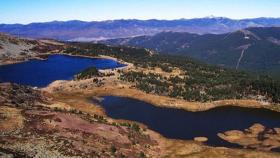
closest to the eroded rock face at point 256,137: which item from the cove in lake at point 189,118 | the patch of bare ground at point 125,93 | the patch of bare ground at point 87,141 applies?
the cove in lake at point 189,118

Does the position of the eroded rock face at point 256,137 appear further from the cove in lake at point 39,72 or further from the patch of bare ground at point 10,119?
the cove in lake at point 39,72

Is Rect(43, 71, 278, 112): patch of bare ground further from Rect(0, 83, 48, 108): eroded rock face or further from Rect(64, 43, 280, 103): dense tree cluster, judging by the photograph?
Rect(0, 83, 48, 108): eroded rock face

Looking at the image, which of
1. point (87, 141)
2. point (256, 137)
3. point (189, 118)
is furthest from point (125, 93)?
point (87, 141)

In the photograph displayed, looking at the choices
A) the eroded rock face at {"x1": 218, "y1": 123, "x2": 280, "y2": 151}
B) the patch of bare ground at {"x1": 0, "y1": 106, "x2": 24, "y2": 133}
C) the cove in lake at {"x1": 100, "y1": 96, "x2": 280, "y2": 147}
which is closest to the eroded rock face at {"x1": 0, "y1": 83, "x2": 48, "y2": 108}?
the patch of bare ground at {"x1": 0, "y1": 106, "x2": 24, "y2": 133}

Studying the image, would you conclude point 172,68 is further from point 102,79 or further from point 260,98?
point 260,98

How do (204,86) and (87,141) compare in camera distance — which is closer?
(87,141)

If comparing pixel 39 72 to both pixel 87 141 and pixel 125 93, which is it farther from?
pixel 87 141
